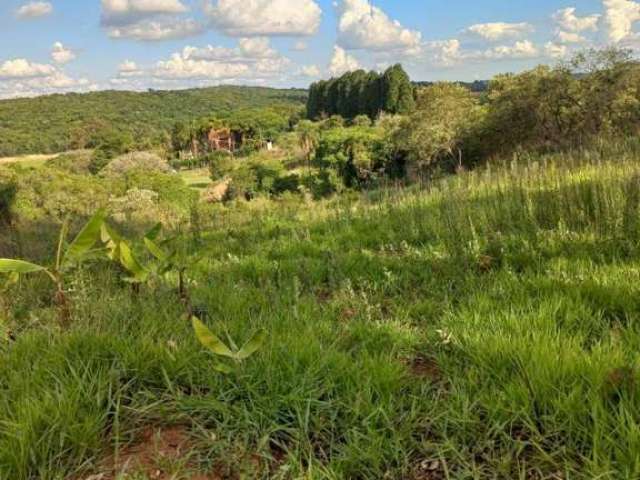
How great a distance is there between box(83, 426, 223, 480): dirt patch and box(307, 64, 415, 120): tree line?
7107 cm

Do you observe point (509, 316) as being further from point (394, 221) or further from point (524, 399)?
point (394, 221)

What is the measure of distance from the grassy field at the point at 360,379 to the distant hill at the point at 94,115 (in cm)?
11324

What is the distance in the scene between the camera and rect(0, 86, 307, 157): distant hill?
105375 millimetres

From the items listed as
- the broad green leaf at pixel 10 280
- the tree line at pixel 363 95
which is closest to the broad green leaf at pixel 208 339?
the broad green leaf at pixel 10 280

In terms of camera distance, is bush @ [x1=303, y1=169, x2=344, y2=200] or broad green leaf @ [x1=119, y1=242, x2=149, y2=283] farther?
bush @ [x1=303, y1=169, x2=344, y2=200]

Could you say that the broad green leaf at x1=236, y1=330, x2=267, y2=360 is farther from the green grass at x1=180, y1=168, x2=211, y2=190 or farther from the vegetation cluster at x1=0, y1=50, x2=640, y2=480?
the green grass at x1=180, y1=168, x2=211, y2=190

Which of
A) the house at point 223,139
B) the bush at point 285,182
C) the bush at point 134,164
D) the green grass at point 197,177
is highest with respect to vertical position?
the house at point 223,139

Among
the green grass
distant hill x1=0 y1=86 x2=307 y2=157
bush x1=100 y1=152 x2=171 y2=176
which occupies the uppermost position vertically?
distant hill x1=0 y1=86 x2=307 y2=157

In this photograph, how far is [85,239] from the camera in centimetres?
258

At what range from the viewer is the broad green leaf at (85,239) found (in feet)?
8.35

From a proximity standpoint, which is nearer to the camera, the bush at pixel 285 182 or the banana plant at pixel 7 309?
the banana plant at pixel 7 309

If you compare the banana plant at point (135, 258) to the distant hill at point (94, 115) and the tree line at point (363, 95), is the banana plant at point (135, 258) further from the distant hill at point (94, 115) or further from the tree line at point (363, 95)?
the distant hill at point (94, 115)

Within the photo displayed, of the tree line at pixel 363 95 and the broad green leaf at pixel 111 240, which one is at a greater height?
the tree line at pixel 363 95

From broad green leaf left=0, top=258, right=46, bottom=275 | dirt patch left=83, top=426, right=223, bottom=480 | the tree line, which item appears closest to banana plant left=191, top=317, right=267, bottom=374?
dirt patch left=83, top=426, right=223, bottom=480
